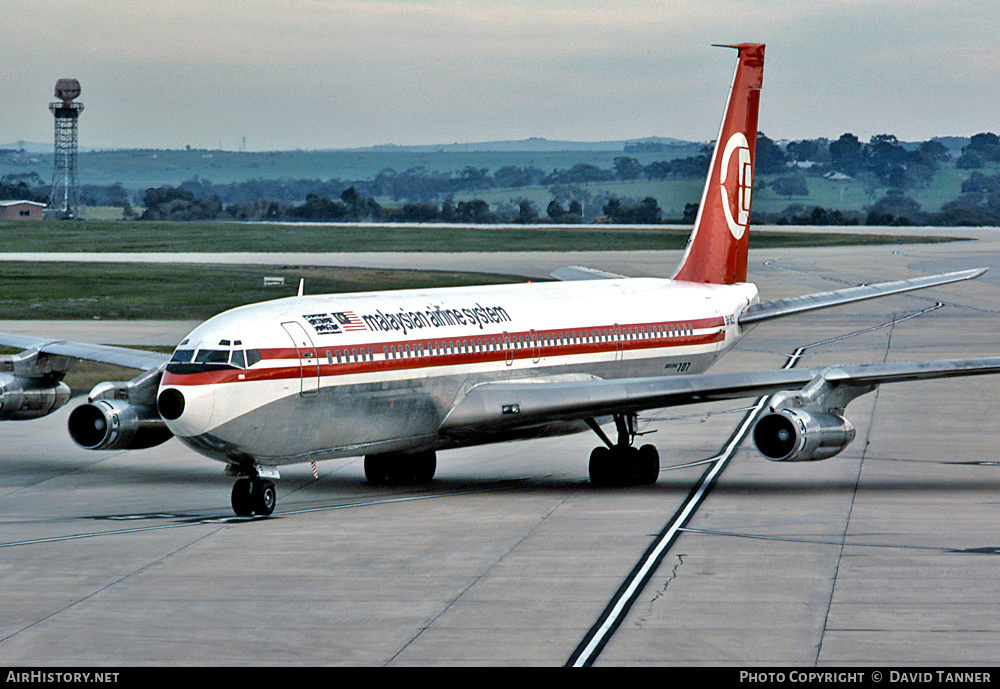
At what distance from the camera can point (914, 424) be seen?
39.8 m

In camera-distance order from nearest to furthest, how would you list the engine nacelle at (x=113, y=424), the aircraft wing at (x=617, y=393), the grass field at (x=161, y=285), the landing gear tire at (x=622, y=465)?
1. the aircraft wing at (x=617, y=393)
2. the engine nacelle at (x=113, y=424)
3. the landing gear tire at (x=622, y=465)
4. the grass field at (x=161, y=285)

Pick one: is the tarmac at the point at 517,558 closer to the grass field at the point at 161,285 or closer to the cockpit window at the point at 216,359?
the cockpit window at the point at 216,359

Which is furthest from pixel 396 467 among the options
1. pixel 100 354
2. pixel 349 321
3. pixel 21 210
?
→ pixel 21 210

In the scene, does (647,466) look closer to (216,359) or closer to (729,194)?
(216,359)

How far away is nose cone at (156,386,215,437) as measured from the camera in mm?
25875

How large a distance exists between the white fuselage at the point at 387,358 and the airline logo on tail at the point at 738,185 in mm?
4953

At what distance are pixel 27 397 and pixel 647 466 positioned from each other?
13.9m

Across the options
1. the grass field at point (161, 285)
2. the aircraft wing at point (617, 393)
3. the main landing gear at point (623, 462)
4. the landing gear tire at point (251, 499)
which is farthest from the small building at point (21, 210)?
the landing gear tire at point (251, 499)

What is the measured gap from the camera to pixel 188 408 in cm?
2586

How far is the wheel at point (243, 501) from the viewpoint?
27.1m

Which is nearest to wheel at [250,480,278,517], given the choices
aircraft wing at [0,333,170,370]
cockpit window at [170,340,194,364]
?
cockpit window at [170,340,194,364]

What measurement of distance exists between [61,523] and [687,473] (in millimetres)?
13026

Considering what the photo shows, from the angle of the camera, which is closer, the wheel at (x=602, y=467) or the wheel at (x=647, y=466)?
the wheel at (x=602, y=467)

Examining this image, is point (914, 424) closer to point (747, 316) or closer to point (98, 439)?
point (747, 316)
